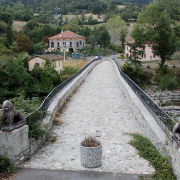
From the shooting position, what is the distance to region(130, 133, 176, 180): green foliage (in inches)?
208

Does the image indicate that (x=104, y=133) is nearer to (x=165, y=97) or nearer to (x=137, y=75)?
(x=165, y=97)

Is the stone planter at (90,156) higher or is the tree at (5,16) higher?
the tree at (5,16)

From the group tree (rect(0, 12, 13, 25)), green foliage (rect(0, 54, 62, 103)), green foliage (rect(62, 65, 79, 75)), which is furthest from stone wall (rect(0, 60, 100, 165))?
tree (rect(0, 12, 13, 25))

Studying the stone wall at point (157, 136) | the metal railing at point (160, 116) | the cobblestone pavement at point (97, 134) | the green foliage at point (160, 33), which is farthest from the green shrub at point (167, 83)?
the metal railing at point (160, 116)

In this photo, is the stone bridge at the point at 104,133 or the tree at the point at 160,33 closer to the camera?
the stone bridge at the point at 104,133

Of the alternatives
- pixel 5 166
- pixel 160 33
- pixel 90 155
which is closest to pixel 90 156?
pixel 90 155

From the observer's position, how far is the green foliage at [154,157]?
529 cm

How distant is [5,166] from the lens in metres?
5.58

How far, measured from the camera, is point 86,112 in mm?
11359

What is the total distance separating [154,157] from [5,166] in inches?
148

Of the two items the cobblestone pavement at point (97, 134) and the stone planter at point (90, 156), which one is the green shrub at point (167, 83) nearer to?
the cobblestone pavement at point (97, 134)

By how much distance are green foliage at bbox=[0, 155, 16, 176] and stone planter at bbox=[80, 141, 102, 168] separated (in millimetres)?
1689

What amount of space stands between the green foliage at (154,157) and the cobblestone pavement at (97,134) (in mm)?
168

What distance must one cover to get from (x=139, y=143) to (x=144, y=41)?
3688 cm
